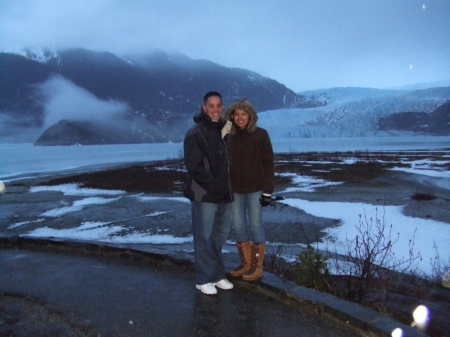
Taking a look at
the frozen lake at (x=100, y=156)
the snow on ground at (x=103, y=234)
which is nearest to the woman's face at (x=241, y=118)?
the snow on ground at (x=103, y=234)

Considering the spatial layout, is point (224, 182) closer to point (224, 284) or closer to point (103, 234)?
point (224, 284)

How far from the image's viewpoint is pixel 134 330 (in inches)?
128

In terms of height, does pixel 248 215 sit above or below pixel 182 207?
above

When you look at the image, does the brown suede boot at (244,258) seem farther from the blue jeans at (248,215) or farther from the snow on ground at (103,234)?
the snow on ground at (103,234)

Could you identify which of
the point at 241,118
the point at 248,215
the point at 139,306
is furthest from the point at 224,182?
the point at 139,306

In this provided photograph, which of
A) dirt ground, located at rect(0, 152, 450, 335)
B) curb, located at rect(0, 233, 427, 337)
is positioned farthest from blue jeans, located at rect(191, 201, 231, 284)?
dirt ground, located at rect(0, 152, 450, 335)

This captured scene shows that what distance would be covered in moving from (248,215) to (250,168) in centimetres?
51

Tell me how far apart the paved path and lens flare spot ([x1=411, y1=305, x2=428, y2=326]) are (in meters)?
0.96

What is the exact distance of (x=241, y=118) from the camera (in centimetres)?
396

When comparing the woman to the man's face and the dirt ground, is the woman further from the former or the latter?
the dirt ground

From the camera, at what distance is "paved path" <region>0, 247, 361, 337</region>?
3260 mm

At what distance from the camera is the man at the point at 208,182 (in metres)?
3.68

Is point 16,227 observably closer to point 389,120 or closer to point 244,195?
point 244,195

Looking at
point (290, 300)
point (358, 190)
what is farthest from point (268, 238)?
point (358, 190)
